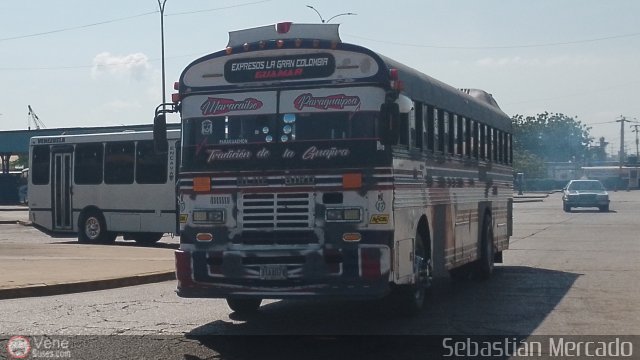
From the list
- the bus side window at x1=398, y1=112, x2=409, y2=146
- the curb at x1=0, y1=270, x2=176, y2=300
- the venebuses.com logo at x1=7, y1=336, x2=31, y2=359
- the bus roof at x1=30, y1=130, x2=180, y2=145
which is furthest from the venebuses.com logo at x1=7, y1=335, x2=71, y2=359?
the bus roof at x1=30, y1=130, x2=180, y2=145

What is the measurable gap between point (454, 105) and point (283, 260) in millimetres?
5154

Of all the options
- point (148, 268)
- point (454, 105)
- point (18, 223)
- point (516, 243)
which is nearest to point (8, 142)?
point (18, 223)

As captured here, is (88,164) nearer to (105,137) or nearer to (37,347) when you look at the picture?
(105,137)

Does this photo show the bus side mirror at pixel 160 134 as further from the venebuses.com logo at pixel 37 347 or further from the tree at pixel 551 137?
the tree at pixel 551 137

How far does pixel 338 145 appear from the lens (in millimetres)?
10695

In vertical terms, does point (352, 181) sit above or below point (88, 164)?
below

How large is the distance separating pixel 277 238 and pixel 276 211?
29 centimetres

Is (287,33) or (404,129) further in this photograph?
(404,129)

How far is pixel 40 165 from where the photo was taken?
91.5 feet

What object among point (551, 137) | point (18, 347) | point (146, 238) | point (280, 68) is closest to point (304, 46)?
point (280, 68)

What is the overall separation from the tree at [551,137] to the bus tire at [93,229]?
110 meters

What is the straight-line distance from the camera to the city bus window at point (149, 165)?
2566cm

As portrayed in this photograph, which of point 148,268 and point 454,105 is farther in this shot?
point 148,268

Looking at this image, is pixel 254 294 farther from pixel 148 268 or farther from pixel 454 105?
pixel 148 268
